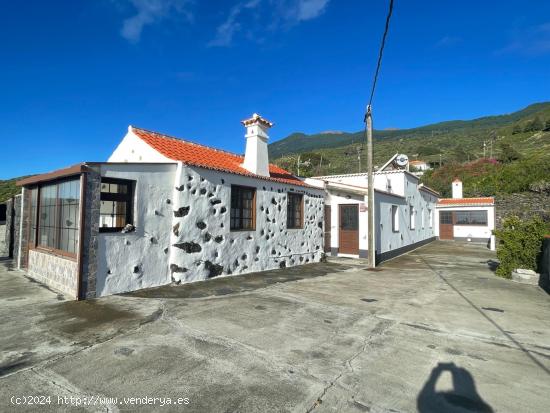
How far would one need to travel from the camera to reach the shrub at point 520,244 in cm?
924

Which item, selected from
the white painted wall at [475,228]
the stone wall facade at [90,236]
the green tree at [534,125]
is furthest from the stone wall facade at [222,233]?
the green tree at [534,125]

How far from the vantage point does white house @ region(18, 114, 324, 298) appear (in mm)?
6648

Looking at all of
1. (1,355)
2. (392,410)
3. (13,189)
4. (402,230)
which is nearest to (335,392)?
(392,410)

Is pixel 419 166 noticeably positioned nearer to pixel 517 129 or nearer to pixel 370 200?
pixel 517 129

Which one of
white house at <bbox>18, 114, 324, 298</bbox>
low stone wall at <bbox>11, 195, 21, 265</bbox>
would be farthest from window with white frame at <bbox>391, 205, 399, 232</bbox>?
low stone wall at <bbox>11, 195, 21, 265</bbox>

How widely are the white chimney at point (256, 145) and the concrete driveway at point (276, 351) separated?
208 inches

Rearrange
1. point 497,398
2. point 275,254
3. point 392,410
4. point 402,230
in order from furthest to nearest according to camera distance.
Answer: point 402,230 < point 275,254 < point 497,398 < point 392,410

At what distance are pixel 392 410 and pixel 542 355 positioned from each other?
9.21ft

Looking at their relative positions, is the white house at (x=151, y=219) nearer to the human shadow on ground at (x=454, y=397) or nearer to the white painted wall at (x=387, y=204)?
the white painted wall at (x=387, y=204)

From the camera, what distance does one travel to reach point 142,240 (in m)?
7.40

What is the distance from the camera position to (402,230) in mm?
17469

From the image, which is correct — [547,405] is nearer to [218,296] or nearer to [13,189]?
[218,296]

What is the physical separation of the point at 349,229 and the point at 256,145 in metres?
6.22

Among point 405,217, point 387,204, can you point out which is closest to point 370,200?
point 387,204
